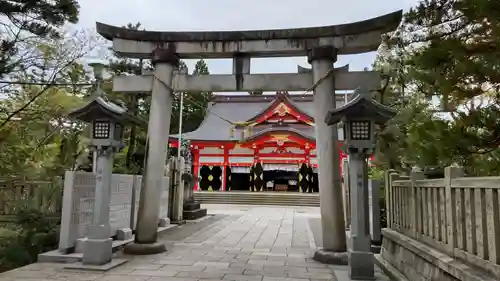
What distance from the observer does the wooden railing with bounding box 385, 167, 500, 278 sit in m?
2.82

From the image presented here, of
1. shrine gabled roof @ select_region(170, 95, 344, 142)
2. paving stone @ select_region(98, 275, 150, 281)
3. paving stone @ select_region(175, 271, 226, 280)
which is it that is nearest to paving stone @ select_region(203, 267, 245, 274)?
paving stone @ select_region(175, 271, 226, 280)

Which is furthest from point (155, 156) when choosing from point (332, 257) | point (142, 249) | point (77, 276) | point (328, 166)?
point (332, 257)

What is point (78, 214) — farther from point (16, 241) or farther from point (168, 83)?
point (168, 83)

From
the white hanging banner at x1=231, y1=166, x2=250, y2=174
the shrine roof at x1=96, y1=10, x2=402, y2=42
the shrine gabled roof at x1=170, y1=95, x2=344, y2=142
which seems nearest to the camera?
the shrine roof at x1=96, y1=10, x2=402, y2=42

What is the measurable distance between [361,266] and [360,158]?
4.98 ft

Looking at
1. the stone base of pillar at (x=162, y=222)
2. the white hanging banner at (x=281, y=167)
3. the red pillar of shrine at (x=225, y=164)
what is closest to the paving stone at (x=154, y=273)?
the stone base of pillar at (x=162, y=222)

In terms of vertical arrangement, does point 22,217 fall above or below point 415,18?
below

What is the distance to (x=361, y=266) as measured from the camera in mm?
5113

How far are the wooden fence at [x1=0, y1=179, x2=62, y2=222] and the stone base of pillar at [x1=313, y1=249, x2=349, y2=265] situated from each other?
5.09m

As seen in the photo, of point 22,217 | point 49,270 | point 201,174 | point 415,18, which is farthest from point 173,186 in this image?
point 201,174

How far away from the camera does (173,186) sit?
12367 millimetres

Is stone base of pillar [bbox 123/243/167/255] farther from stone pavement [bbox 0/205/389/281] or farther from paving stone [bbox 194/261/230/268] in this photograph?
paving stone [bbox 194/261/230/268]

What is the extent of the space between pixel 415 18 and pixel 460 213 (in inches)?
97.2

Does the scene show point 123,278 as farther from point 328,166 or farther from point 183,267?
point 328,166
